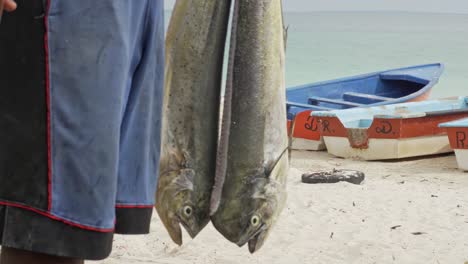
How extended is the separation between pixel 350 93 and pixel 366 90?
824mm

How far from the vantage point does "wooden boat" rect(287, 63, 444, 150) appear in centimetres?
1134

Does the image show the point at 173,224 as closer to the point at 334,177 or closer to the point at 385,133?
the point at 334,177

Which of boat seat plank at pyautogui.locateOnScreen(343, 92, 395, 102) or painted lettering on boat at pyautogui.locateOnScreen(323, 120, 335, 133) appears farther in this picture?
boat seat plank at pyautogui.locateOnScreen(343, 92, 395, 102)

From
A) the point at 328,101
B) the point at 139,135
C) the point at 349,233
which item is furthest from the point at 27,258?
the point at 328,101

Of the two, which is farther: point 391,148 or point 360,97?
point 360,97

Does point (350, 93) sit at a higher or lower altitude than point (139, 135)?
lower

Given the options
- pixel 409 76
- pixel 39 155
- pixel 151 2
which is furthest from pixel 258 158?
pixel 409 76

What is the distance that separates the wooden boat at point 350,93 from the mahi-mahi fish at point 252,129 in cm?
844

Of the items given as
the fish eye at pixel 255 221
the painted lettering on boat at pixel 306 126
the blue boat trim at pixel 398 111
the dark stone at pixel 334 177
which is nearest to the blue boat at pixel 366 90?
the painted lettering on boat at pixel 306 126

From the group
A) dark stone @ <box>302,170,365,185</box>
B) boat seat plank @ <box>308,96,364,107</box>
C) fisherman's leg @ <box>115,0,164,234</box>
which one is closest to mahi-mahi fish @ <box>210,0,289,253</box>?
fisherman's leg @ <box>115,0,164,234</box>

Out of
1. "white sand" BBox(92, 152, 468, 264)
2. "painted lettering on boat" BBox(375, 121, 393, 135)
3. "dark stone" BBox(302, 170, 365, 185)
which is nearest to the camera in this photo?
"white sand" BBox(92, 152, 468, 264)

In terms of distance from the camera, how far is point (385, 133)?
10445mm

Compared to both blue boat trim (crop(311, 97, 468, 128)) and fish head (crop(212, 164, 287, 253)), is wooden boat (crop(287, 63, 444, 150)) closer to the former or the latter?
blue boat trim (crop(311, 97, 468, 128))

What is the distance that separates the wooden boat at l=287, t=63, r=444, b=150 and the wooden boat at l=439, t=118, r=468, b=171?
2.11m
